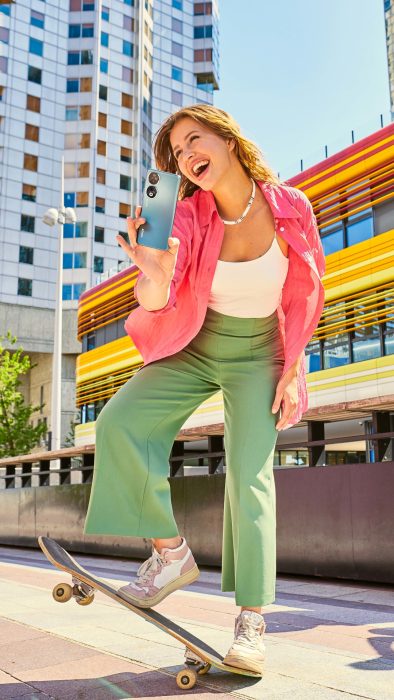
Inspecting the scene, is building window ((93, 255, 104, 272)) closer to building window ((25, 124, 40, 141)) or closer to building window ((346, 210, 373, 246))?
building window ((25, 124, 40, 141))

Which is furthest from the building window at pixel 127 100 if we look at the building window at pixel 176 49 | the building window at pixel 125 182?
the building window at pixel 176 49

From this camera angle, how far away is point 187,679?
235 cm

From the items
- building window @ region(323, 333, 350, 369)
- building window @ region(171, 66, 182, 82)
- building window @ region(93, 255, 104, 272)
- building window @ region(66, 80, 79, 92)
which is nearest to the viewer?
building window @ region(323, 333, 350, 369)

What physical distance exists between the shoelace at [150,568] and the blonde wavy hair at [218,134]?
146cm

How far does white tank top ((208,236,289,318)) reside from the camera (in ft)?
8.82

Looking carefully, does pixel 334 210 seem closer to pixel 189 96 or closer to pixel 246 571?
pixel 246 571

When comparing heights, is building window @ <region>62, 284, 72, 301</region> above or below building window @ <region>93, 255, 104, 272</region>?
below

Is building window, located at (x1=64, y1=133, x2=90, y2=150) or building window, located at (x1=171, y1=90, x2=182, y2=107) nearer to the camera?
building window, located at (x1=64, y1=133, x2=90, y2=150)

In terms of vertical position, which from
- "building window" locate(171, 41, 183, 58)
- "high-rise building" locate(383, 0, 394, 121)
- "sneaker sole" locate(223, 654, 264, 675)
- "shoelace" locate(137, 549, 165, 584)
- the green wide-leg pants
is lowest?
"sneaker sole" locate(223, 654, 264, 675)

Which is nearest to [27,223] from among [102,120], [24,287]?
[24,287]

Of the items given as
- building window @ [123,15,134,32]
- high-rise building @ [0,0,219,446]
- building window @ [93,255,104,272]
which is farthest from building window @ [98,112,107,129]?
building window @ [93,255,104,272]

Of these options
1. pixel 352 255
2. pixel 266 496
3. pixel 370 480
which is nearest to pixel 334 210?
pixel 352 255

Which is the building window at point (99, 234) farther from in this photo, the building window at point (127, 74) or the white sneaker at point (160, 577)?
the white sneaker at point (160, 577)

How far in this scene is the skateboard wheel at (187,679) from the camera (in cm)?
234
